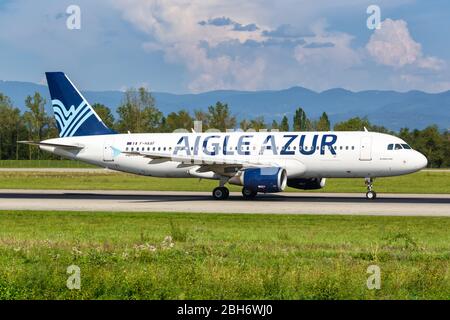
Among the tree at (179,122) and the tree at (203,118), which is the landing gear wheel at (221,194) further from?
the tree at (179,122)

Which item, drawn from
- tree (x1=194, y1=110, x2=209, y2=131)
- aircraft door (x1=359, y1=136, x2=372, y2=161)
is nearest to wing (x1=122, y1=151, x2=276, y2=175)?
aircraft door (x1=359, y1=136, x2=372, y2=161)

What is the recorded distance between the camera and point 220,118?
152m

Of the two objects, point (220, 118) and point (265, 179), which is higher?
point (220, 118)

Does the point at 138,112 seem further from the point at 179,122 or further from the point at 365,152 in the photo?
the point at 365,152

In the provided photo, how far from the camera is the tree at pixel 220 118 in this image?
14938 cm

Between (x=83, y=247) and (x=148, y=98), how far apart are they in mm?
133516

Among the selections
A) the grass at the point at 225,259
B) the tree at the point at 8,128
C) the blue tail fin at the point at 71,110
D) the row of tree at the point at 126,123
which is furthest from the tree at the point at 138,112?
the grass at the point at 225,259

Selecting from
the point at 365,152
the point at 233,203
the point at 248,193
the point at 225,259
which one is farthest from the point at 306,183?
the point at 225,259

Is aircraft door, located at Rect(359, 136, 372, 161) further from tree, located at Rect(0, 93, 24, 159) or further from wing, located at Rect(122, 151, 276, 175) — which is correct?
tree, located at Rect(0, 93, 24, 159)

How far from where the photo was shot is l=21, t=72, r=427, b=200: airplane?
44.7 m

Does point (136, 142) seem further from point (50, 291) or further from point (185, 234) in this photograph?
point (50, 291)

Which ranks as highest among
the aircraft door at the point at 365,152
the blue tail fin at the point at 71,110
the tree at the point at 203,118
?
the tree at the point at 203,118

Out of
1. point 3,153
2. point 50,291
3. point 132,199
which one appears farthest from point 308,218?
point 3,153

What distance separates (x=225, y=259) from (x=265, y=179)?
23952 mm
